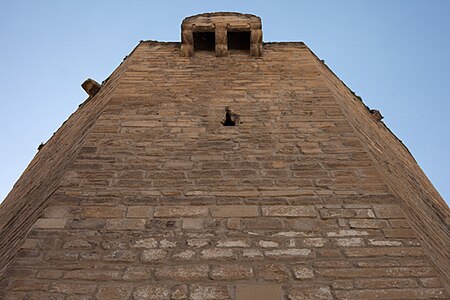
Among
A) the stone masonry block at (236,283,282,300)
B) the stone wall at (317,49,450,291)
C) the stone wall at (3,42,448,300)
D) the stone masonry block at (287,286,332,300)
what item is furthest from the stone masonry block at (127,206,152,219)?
the stone wall at (317,49,450,291)

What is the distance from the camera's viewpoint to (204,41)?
7.04 m

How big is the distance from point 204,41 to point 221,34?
12.3 inches

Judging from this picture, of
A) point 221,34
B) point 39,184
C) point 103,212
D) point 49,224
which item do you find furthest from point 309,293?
point 221,34

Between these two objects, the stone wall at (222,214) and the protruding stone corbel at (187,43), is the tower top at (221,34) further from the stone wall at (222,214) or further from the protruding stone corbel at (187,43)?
the stone wall at (222,214)

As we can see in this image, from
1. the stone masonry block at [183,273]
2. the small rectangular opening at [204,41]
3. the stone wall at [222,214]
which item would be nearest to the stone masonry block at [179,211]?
the stone wall at [222,214]

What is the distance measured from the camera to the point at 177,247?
10.5 ft

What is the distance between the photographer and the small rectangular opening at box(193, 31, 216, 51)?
6.98 metres

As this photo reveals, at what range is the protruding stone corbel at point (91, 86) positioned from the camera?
664 cm

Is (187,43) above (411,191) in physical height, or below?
above

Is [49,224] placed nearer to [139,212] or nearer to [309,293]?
[139,212]

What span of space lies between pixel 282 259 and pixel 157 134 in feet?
6.56

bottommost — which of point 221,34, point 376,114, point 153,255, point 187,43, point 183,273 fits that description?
point 183,273

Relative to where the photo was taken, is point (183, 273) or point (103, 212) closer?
point (183, 273)

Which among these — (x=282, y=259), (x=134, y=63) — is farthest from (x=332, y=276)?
(x=134, y=63)
